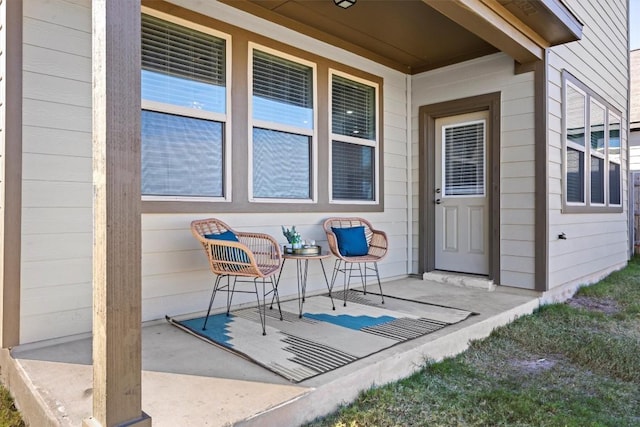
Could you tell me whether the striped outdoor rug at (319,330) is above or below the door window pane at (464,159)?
below

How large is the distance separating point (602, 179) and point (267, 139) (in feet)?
15.6

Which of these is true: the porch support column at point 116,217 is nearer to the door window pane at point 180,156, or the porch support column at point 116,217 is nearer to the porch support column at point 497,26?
the door window pane at point 180,156

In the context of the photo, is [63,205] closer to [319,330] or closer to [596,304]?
[319,330]

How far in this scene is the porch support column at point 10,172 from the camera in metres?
2.39

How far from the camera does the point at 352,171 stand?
14.9 ft

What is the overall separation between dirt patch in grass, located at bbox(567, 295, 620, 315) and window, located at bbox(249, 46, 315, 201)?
118 inches

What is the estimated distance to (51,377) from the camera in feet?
6.72

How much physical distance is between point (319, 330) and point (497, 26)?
2750 millimetres

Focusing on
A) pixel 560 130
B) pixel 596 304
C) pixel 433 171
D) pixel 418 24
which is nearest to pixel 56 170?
pixel 418 24

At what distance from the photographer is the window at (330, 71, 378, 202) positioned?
172 inches

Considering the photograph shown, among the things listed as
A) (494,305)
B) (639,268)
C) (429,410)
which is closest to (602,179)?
(639,268)

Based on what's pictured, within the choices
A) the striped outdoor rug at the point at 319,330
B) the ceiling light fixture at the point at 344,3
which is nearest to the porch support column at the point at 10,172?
the striped outdoor rug at the point at 319,330

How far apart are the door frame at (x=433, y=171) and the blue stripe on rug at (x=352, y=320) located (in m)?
1.83

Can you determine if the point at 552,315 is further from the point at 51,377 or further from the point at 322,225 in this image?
the point at 51,377
